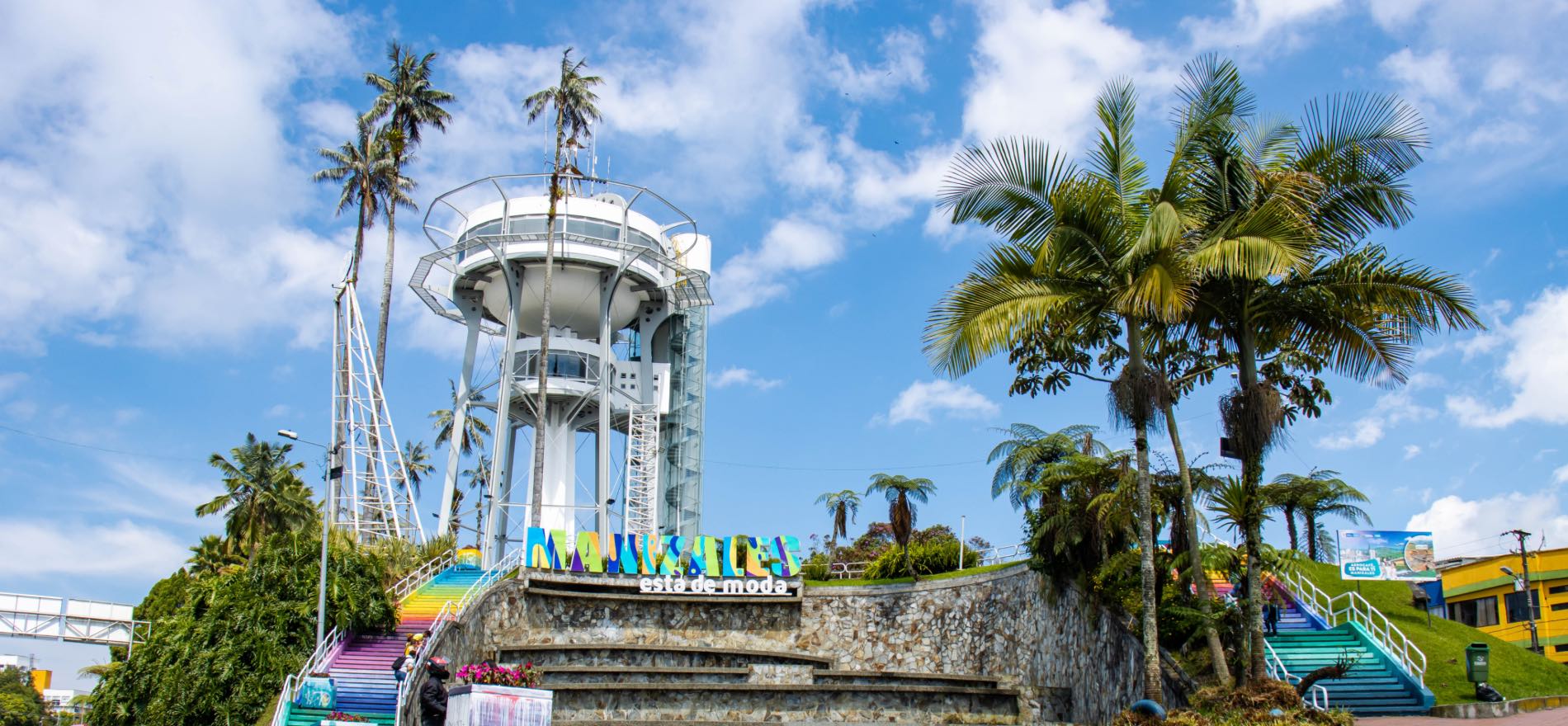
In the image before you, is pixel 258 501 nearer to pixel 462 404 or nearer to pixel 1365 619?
pixel 462 404

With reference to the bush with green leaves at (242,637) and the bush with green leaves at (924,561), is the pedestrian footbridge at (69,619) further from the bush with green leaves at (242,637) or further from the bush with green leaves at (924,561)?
the bush with green leaves at (924,561)

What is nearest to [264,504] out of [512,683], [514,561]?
[514,561]

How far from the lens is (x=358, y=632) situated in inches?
1129

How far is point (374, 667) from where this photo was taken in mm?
26734

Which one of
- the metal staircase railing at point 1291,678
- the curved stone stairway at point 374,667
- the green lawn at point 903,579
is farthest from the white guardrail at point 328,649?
the metal staircase railing at point 1291,678

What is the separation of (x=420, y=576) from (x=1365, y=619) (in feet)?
90.5

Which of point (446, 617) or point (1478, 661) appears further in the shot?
point (446, 617)

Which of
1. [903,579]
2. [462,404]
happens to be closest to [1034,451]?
[903,579]

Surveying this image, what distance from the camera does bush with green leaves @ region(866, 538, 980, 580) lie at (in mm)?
40594

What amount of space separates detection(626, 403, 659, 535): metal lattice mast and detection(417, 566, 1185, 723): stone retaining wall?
12.1 meters

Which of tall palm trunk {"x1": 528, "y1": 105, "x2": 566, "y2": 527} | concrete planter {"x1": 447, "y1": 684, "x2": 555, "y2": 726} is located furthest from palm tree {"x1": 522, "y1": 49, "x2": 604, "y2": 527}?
concrete planter {"x1": 447, "y1": 684, "x2": 555, "y2": 726}

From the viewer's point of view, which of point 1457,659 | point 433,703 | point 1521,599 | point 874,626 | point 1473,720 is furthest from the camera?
point 1521,599

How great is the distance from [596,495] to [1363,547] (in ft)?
98.7

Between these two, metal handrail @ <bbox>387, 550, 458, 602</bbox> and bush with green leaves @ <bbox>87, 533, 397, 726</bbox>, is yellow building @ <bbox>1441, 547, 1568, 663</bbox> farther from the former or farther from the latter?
bush with green leaves @ <bbox>87, 533, 397, 726</bbox>
